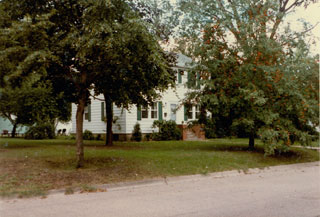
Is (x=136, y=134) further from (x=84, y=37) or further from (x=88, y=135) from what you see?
(x=84, y=37)

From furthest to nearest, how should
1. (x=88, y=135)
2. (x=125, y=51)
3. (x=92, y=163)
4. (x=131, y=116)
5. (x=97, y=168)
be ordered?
(x=88, y=135) → (x=131, y=116) → (x=92, y=163) → (x=97, y=168) → (x=125, y=51)

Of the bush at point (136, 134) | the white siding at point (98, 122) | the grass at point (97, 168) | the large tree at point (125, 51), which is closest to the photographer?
the grass at point (97, 168)

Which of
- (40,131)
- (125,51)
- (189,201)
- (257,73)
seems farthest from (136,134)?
(189,201)

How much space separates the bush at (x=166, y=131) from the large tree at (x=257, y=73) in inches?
367

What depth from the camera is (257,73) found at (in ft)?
47.4

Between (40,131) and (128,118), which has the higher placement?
(128,118)

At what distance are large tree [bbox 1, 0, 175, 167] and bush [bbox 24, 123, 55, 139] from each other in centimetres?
1623

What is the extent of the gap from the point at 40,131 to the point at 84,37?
64.1 feet

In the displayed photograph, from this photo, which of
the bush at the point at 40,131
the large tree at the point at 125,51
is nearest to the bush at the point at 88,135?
the bush at the point at 40,131

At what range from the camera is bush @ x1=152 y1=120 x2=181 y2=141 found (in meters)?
25.0

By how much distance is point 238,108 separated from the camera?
14.8 metres

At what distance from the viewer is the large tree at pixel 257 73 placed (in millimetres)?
13617

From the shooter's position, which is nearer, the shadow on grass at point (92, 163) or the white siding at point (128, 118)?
the shadow on grass at point (92, 163)

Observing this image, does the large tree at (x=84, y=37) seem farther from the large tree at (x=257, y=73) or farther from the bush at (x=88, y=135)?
the bush at (x=88, y=135)
